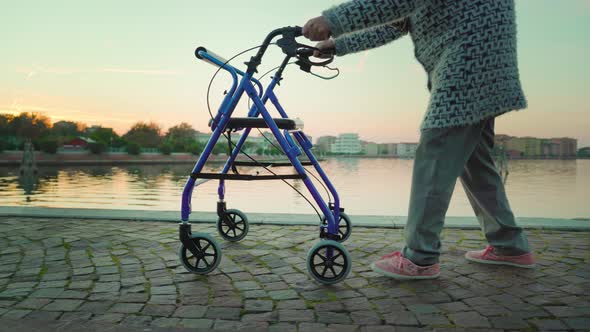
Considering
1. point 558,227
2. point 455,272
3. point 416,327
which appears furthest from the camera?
point 558,227

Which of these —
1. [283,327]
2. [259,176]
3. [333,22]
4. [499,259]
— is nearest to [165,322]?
[283,327]

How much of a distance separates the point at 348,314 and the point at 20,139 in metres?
66.9

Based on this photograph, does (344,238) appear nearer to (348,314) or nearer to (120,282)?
(348,314)

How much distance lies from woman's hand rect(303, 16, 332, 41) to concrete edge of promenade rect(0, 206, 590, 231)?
238 cm

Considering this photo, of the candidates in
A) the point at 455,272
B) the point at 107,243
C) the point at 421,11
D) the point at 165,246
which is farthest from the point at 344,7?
the point at 107,243

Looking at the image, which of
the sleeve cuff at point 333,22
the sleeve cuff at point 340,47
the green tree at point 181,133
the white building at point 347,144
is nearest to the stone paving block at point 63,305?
the sleeve cuff at point 333,22

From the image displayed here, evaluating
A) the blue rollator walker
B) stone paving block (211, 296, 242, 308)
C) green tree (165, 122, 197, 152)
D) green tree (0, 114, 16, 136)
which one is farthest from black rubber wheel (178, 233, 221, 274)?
green tree (165, 122, 197, 152)

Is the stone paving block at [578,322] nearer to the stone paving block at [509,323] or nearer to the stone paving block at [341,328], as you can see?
the stone paving block at [509,323]

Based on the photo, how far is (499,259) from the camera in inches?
117

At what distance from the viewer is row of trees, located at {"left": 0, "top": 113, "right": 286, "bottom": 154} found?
5541 cm

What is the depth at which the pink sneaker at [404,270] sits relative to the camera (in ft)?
8.59

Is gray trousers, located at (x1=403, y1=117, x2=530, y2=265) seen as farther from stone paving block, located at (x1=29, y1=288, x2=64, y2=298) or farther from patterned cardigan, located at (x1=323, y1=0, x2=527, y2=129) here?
stone paving block, located at (x1=29, y1=288, x2=64, y2=298)

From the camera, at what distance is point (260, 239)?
3.78m

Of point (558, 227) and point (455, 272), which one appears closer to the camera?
point (455, 272)
